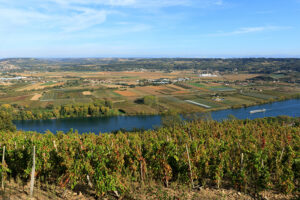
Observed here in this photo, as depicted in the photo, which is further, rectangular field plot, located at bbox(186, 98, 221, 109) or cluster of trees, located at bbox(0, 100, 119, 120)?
rectangular field plot, located at bbox(186, 98, 221, 109)

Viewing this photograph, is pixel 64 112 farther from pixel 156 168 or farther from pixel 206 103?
pixel 156 168

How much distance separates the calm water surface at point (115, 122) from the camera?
44.5 metres

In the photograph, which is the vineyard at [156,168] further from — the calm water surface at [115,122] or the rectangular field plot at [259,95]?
the rectangular field plot at [259,95]

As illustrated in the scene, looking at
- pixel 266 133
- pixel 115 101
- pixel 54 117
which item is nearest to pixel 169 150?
pixel 266 133

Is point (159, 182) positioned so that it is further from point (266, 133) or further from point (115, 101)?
point (115, 101)

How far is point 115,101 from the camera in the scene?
65312 millimetres

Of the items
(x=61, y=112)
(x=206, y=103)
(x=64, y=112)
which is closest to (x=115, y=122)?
(x=64, y=112)

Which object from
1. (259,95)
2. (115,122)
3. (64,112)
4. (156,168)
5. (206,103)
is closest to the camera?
(156,168)

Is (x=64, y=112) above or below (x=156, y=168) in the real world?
below

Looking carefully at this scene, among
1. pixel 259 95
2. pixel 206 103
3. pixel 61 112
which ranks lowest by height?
pixel 61 112

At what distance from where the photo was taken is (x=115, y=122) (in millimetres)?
48500

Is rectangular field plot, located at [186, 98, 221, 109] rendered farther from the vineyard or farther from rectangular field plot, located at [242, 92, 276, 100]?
the vineyard

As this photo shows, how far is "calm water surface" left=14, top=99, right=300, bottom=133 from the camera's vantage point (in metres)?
44.5

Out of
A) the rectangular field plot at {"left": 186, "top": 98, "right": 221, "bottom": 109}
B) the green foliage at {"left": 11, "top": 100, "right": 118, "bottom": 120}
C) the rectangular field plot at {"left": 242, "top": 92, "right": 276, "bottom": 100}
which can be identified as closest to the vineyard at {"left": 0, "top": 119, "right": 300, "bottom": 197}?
the green foliage at {"left": 11, "top": 100, "right": 118, "bottom": 120}
